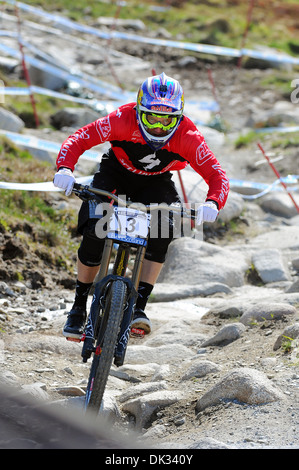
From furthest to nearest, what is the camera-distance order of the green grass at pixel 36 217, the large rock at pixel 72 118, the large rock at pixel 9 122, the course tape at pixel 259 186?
the large rock at pixel 72 118, the large rock at pixel 9 122, the course tape at pixel 259 186, the green grass at pixel 36 217

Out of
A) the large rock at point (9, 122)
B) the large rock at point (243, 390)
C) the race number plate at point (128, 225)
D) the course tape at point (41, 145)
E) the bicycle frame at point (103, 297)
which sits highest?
the large rock at point (9, 122)

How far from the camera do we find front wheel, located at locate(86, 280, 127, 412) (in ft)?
15.0

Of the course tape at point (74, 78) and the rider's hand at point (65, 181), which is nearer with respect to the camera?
the rider's hand at point (65, 181)

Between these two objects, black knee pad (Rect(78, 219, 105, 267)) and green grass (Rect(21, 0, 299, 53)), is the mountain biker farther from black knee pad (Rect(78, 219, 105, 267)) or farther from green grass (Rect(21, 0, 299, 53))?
green grass (Rect(21, 0, 299, 53))

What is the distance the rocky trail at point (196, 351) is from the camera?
4.57 m

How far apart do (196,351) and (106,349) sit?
2161 mm

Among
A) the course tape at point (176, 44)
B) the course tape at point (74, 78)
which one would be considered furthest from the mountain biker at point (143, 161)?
the course tape at point (176, 44)

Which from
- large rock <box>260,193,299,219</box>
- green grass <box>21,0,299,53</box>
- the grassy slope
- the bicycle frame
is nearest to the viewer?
the bicycle frame

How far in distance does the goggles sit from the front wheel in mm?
1358

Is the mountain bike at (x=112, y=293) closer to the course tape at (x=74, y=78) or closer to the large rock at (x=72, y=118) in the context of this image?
the large rock at (x=72, y=118)

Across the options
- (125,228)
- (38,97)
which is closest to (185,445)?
(125,228)

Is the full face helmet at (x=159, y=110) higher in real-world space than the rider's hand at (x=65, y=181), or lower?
higher

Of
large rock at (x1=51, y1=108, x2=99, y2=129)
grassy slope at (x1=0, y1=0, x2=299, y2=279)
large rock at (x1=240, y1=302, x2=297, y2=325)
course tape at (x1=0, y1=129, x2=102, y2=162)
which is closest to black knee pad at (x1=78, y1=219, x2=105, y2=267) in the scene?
large rock at (x1=240, y1=302, x2=297, y2=325)
